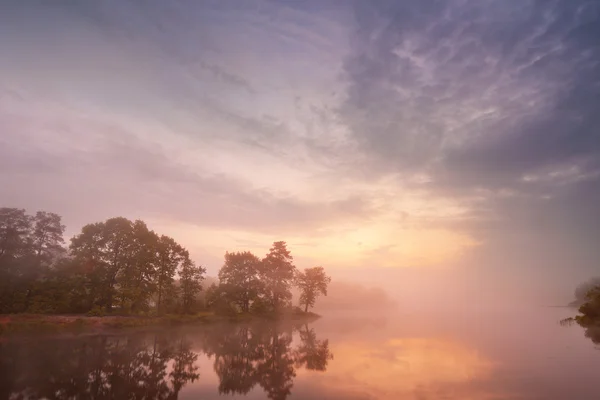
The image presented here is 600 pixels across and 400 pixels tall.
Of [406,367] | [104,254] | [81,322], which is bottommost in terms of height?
[406,367]

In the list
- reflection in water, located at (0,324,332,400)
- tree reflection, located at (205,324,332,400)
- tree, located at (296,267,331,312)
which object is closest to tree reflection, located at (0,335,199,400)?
reflection in water, located at (0,324,332,400)

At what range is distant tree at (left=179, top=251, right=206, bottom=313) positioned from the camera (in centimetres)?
7025

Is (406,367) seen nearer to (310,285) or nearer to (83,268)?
(83,268)

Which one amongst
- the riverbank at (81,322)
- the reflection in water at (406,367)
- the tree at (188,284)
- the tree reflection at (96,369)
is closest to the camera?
the tree reflection at (96,369)

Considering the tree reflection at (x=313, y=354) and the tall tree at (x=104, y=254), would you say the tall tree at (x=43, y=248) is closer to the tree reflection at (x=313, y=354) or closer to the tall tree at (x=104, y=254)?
the tall tree at (x=104, y=254)

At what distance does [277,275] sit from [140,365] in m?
58.1

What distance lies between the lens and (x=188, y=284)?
7044cm

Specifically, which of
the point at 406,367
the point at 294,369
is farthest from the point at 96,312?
the point at 406,367

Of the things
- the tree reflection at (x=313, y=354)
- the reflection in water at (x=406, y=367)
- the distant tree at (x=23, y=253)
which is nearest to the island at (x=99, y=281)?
the distant tree at (x=23, y=253)

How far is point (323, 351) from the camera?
117ft

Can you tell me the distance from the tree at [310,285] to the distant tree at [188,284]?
30.4m

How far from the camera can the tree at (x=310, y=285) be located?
302 ft

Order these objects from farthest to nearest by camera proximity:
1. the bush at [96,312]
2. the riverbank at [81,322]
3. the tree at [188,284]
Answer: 1. the tree at [188,284]
2. the bush at [96,312]
3. the riverbank at [81,322]

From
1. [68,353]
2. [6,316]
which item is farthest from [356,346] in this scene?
[6,316]
